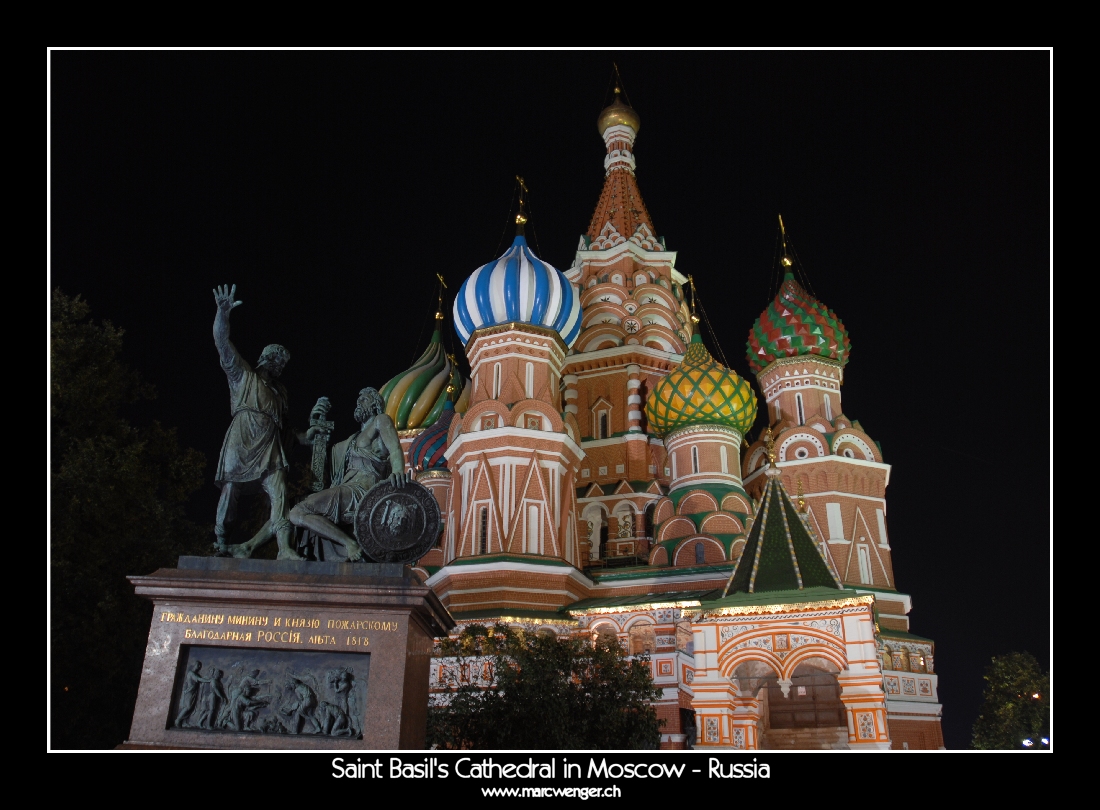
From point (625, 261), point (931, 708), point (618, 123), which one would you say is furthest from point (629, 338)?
point (931, 708)

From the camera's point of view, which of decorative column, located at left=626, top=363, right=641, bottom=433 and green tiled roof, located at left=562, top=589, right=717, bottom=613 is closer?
green tiled roof, located at left=562, top=589, right=717, bottom=613

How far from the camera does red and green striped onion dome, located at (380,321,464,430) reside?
113 ft

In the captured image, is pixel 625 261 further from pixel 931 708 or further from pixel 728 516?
pixel 931 708

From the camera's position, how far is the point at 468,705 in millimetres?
12445

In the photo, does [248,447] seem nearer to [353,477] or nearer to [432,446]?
[353,477]

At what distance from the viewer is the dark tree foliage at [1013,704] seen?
102ft

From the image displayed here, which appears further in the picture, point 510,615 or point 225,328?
point 510,615

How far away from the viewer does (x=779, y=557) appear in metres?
15.1

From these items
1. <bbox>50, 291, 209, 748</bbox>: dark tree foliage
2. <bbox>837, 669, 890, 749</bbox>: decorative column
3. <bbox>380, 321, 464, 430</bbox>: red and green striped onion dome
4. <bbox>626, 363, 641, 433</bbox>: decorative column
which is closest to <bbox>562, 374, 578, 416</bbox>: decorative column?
<bbox>626, 363, 641, 433</bbox>: decorative column

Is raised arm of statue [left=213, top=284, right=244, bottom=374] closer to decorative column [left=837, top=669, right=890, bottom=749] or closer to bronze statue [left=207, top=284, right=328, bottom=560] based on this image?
bronze statue [left=207, top=284, right=328, bottom=560]

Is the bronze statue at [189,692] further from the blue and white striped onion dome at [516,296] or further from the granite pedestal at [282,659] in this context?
the blue and white striped onion dome at [516,296]

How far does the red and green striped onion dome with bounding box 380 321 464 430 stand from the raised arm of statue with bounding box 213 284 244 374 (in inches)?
959

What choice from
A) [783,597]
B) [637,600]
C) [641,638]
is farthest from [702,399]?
[783,597]

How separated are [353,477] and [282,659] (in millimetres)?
1930
